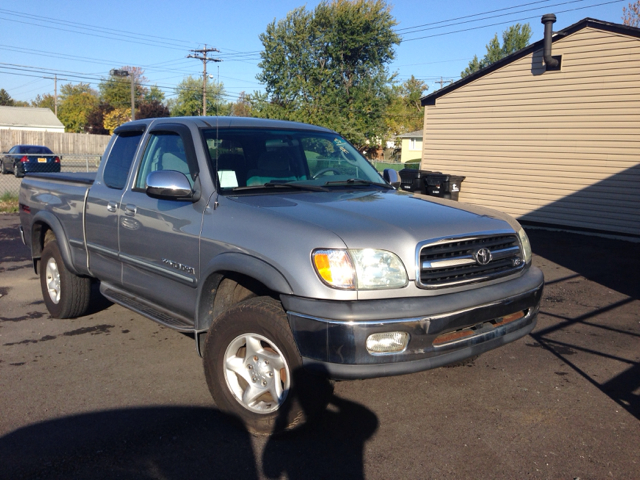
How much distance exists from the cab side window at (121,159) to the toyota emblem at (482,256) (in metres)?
3.06

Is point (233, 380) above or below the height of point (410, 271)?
below

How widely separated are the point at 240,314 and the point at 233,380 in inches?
19.5

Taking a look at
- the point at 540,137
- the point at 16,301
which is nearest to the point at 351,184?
the point at 16,301

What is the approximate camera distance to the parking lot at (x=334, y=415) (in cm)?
327

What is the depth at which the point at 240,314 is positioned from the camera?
3510 mm

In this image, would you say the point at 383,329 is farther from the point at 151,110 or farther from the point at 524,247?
the point at 151,110

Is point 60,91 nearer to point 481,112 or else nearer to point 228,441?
point 481,112

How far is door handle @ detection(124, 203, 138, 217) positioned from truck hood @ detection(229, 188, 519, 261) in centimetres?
114

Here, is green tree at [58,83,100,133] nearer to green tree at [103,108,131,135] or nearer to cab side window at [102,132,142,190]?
green tree at [103,108,131,135]

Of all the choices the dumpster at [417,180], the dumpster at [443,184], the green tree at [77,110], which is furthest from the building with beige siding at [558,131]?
the green tree at [77,110]

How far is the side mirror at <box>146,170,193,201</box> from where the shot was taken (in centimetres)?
396

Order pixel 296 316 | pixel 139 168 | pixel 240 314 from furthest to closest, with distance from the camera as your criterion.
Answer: pixel 139 168, pixel 240 314, pixel 296 316

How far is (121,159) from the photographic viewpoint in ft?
17.2

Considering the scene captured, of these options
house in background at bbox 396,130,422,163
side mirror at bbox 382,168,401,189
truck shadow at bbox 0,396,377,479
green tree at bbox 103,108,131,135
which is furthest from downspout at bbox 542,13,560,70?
green tree at bbox 103,108,131,135
